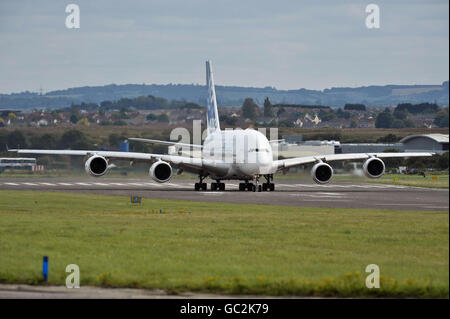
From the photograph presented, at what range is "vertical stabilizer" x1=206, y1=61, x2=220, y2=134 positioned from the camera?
230ft

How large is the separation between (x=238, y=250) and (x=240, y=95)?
8732 centimetres

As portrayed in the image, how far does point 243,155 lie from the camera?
55281 millimetres

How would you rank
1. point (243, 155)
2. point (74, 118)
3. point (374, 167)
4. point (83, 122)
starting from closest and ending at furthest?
point (243, 155) < point (374, 167) < point (83, 122) < point (74, 118)

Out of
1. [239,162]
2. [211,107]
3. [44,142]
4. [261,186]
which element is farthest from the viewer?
[44,142]

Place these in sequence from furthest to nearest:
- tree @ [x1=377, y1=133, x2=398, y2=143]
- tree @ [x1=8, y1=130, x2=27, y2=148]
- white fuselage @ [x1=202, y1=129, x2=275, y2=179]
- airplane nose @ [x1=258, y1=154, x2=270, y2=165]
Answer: tree @ [x1=377, y1=133, x2=398, y2=143] → tree @ [x1=8, y1=130, x2=27, y2=148] → white fuselage @ [x1=202, y1=129, x2=275, y2=179] → airplane nose @ [x1=258, y1=154, x2=270, y2=165]

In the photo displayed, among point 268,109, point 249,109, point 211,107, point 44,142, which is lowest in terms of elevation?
point 44,142

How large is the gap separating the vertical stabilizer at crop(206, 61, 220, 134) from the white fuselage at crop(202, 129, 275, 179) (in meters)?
10.2

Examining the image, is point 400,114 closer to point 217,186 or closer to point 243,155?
point 217,186

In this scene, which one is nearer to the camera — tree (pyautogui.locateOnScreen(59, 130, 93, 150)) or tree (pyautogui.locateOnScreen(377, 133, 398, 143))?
tree (pyautogui.locateOnScreen(377, 133, 398, 143))

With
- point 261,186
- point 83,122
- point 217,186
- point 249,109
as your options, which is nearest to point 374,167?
point 261,186

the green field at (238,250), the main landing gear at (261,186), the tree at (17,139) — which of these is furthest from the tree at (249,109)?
the green field at (238,250)

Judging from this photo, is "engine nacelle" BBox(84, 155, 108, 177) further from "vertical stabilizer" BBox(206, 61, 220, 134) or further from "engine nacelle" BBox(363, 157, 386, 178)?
"engine nacelle" BBox(363, 157, 386, 178)

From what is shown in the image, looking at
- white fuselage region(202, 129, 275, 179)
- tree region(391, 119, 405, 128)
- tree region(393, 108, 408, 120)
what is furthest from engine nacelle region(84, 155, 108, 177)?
tree region(393, 108, 408, 120)

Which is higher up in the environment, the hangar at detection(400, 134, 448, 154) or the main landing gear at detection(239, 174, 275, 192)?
the hangar at detection(400, 134, 448, 154)
